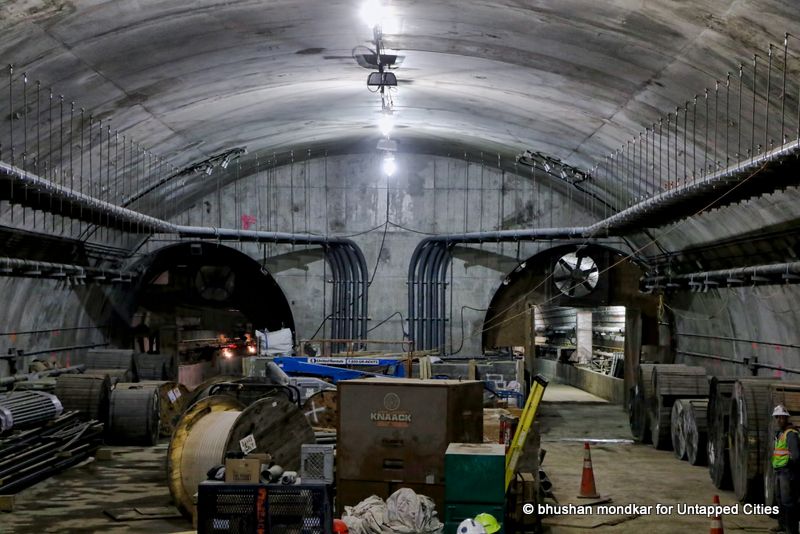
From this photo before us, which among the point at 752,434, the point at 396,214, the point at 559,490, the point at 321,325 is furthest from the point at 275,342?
the point at 752,434

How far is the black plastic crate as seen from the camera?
25.9ft

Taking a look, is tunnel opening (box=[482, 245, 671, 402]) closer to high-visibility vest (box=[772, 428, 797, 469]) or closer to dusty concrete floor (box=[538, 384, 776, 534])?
dusty concrete floor (box=[538, 384, 776, 534])

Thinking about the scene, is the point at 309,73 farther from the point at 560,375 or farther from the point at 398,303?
the point at 560,375

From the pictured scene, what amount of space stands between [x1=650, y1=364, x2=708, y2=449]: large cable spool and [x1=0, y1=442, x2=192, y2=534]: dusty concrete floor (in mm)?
7979

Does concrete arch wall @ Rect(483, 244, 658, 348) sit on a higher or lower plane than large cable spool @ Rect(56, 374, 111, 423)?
higher

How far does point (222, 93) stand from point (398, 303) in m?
10.4

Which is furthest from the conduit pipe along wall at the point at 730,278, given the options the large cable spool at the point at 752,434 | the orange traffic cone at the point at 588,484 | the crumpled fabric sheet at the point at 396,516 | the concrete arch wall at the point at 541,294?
the crumpled fabric sheet at the point at 396,516

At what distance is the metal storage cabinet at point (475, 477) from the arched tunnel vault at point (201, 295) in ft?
55.5

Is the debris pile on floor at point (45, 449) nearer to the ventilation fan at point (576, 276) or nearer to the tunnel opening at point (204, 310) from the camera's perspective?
the tunnel opening at point (204, 310)

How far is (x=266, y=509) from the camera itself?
7898mm

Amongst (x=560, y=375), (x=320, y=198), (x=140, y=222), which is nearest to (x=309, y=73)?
(x=140, y=222)

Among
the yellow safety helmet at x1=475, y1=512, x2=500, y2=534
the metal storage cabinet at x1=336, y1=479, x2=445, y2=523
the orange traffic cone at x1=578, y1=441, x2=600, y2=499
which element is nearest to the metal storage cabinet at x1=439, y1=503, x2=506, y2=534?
the metal storage cabinet at x1=336, y1=479, x2=445, y2=523

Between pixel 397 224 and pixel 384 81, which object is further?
pixel 397 224

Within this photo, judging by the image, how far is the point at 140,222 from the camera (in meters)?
20.0
